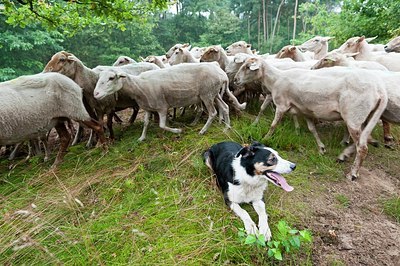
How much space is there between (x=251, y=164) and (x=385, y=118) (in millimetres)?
2390

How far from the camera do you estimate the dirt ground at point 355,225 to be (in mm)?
A: 2514

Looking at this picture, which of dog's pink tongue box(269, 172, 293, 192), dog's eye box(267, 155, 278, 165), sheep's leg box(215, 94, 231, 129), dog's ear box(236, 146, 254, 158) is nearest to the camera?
dog's pink tongue box(269, 172, 293, 192)

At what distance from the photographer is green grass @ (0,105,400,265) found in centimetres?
246

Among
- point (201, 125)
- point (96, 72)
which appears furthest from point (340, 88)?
point (96, 72)

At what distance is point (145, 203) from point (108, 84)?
2.19 m

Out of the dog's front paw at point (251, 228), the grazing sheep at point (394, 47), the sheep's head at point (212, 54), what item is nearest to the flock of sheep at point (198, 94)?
the sheep's head at point (212, 54)

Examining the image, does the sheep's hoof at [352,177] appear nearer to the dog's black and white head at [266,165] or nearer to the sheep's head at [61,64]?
the dog's black and white head at [266,165]

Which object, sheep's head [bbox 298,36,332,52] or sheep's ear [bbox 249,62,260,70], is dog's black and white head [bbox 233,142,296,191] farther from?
sheep's head [bbox 298,36,332,52]

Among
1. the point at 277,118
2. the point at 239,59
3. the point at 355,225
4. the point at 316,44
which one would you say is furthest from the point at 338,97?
the point at 316,44

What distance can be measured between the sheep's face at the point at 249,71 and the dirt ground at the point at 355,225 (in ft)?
7.25

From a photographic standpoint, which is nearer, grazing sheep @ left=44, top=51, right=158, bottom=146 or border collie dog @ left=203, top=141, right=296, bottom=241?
border collie dog @ left=203, top=141, right=296, bottom=241

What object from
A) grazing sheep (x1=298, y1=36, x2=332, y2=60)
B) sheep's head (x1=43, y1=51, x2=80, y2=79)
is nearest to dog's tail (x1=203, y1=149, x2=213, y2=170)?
sheep's head (x1=43, y1=51, x2=80, y2=79)

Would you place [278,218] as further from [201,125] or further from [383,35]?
[383,35]

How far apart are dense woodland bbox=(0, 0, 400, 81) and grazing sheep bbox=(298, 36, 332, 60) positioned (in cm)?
224
